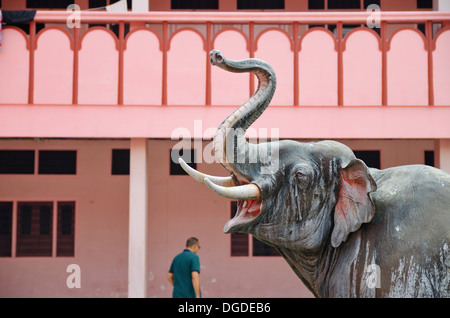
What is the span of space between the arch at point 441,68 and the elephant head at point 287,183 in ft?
23.5

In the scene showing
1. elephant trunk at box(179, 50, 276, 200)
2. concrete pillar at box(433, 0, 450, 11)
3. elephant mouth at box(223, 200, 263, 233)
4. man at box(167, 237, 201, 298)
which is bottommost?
man at box(167, 237, 201, 298)

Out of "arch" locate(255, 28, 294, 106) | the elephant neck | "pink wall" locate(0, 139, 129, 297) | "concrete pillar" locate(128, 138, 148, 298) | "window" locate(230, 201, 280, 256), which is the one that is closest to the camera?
the elephant neck

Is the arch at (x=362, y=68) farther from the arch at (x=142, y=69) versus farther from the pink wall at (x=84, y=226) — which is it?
the pink wall at (x=84, y=226)

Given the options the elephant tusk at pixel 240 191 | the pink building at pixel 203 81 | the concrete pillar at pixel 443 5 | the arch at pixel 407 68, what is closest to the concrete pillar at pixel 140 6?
the pink building at pixel 203 81

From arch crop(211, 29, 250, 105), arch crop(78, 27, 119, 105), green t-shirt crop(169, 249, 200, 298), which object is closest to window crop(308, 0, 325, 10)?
arch crop(211, 29, 250, 105)

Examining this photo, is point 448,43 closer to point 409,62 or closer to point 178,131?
point 409,62

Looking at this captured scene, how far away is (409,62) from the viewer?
1023 cm

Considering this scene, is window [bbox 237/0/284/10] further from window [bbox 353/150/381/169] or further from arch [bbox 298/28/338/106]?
arch [bbox 298/28/338/106]

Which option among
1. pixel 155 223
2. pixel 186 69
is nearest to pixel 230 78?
pixel 186 69

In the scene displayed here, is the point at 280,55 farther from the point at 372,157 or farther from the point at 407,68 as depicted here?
the point at 372,157

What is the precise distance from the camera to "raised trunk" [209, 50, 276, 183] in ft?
10.7

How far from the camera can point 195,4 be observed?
13.8 m

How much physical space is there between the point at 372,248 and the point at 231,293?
9.65 metres

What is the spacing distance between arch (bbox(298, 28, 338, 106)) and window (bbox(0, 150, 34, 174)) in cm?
518
